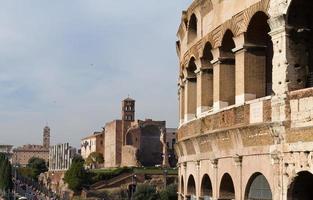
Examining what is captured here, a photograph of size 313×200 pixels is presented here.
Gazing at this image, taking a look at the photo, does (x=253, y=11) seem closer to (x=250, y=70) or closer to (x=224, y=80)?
(x=250, y=70)

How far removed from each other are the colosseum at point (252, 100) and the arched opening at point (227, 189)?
21mm

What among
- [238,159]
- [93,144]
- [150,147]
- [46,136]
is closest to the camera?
[238,159]

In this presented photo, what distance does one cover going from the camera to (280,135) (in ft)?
Result: 34.3

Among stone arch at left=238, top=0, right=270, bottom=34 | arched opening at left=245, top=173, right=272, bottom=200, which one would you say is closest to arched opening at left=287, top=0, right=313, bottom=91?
stone arch at left=238, top=0, right=270, bottom=34

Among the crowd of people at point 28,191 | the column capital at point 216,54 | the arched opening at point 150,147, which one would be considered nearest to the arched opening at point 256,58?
the column capital at point 216,54

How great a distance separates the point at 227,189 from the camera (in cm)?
1343

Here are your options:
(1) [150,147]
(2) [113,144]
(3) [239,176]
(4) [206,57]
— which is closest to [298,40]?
(3) [239,176]

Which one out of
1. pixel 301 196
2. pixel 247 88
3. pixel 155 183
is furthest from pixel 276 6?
pixel 155 183

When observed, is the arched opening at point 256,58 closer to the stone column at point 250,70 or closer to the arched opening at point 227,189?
the stone column at point 250,70

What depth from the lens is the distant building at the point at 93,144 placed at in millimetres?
98000

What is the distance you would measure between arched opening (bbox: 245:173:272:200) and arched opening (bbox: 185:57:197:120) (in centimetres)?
495

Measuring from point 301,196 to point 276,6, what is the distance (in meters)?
3.17

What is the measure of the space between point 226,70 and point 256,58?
1.36 m

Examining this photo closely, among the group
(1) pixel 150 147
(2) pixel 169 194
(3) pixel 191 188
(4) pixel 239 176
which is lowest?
(2) pixel 169 194
